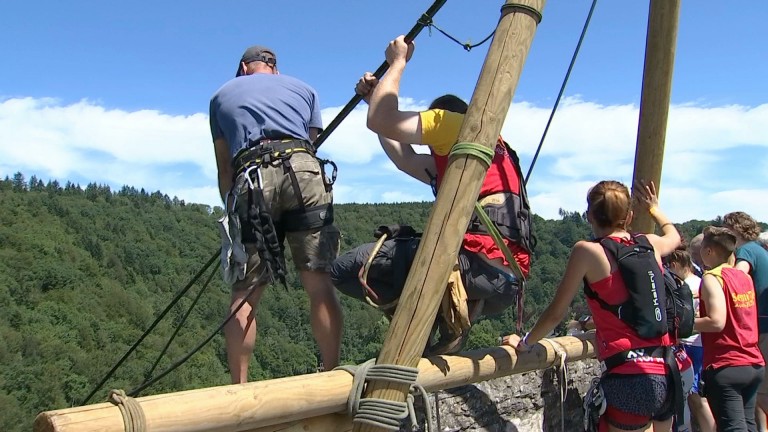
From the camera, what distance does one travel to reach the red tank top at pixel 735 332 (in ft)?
12.6

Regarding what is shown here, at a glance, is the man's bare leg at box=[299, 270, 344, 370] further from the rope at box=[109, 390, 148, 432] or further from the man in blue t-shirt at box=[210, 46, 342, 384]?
the rope at box=[109, 390, 148, 432]

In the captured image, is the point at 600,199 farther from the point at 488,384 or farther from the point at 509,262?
the point at 488,384

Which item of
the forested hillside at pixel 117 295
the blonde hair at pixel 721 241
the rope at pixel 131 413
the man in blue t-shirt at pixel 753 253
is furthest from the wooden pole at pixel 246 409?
the forested hillside at pixel 117 295

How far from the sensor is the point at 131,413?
1.80 meters

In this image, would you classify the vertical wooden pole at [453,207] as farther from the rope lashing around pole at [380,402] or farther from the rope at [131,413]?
the rope at [131,413]

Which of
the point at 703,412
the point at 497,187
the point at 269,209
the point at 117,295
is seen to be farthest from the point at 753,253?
the point at 117,295

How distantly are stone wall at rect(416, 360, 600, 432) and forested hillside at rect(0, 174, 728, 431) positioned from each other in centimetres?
3254

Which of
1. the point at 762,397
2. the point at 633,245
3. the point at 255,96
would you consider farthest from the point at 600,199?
the point at 762,397

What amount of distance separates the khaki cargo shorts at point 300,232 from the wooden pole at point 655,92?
5.58 ft

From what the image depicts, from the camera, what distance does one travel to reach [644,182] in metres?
3.90

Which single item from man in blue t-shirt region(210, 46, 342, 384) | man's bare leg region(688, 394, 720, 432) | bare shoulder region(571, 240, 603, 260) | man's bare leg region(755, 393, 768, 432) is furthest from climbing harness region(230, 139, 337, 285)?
man's bare leg region(755, 393, 768, 432)

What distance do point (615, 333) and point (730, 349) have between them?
4.65 feet

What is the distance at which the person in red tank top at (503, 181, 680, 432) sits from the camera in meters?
2.78

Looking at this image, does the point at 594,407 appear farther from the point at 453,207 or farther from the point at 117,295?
the point at 117,295
